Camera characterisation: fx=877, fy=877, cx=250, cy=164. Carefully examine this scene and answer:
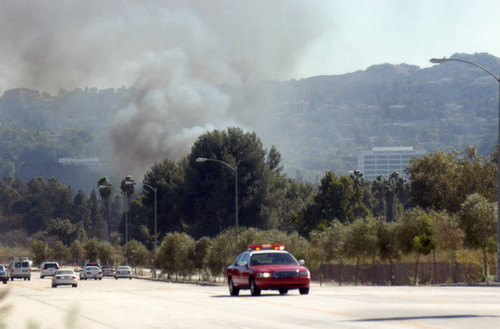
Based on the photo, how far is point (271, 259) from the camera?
29406 mm

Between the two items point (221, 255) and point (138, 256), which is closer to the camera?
point (221, 255)

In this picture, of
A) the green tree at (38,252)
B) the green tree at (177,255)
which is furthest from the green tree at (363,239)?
the green tree at (38,252)

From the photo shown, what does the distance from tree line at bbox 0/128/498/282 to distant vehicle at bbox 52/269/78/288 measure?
12.2 m

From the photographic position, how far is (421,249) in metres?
45.6

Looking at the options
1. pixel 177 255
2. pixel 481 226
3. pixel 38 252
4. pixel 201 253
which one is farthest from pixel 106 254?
pixel 481 226

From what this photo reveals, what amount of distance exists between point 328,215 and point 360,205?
5775mm

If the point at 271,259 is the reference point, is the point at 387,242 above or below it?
above

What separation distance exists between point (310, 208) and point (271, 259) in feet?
247

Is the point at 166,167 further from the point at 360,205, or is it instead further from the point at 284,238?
the point at 284,238

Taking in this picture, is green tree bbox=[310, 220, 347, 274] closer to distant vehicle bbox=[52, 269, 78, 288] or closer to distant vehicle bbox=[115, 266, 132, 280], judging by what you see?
distant vehicle bbox=[52, 269, 78, 288]

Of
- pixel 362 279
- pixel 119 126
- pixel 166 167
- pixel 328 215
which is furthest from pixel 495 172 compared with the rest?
pixel 119 126

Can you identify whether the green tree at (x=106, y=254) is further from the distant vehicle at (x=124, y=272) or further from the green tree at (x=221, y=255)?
the green tree at (x=221, y=255)

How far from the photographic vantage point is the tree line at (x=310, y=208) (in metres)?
47.8

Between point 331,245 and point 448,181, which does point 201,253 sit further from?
point 448,181
